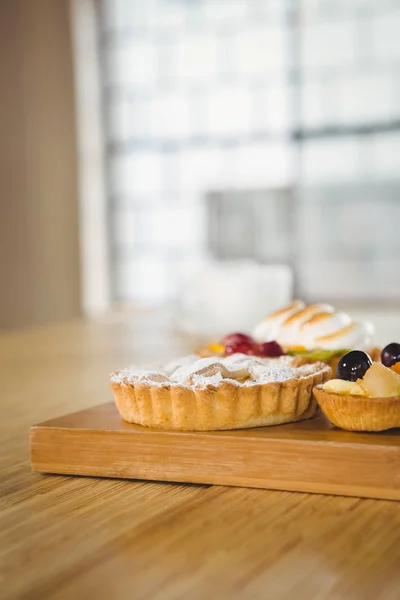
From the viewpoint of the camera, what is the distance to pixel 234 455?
0.88 meters

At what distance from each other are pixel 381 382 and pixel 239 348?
49 cm

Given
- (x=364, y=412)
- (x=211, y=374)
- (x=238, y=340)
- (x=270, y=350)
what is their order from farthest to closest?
1. (x=238, y=340)
2. (x=270, y=350)
3. (x=211, y=374)
4. (x=364, y=412)

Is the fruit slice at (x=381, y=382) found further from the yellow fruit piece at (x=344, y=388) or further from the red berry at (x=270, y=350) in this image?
the red berry at (x=270, y=350)

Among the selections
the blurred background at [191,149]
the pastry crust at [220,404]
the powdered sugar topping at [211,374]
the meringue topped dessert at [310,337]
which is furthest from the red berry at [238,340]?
the blurred background at [191,149]

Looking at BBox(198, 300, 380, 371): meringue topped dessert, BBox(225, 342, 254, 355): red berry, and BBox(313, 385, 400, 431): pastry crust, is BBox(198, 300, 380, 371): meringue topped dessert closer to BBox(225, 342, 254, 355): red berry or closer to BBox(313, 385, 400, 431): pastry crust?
BBox(225, 342, 254, 355): red berry

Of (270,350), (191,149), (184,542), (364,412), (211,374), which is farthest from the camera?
(191,149)

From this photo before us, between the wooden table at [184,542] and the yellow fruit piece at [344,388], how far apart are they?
126 millimetres

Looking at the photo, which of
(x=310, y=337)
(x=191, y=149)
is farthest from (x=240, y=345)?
(x=191, y=149)

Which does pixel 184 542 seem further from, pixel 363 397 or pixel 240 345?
pixel 240 345

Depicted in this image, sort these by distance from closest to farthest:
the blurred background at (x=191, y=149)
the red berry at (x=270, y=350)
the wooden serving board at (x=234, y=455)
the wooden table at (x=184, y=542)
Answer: the wooden table at (x=184, y=542)
the wooden serving board at (x=234, y=455)
the red berry at (x=270, y=350)
the blurred background at (x=191, y=149)

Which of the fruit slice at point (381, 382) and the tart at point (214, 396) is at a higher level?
the fruit slice at point (381, 382)

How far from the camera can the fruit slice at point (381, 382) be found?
876 mm

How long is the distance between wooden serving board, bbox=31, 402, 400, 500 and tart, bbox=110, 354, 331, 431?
2 centimetres

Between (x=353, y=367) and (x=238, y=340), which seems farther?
(x=238, y=340)
